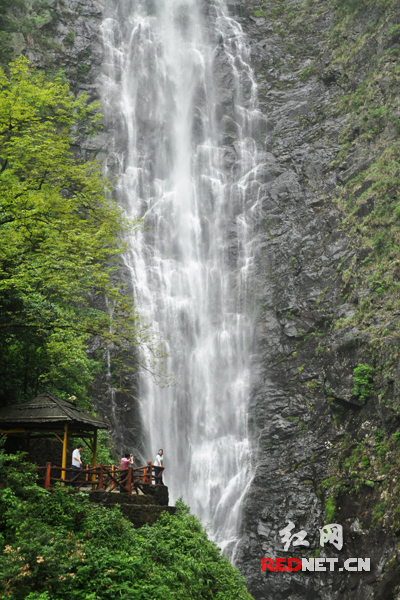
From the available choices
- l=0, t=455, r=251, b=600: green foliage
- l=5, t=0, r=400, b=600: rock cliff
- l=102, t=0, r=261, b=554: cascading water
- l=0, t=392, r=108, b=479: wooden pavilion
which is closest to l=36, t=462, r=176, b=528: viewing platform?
l=0, t=455, r=251, b=600: green foliage

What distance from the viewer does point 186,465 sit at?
26.0 meters

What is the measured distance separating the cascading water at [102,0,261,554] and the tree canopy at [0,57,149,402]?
37.0 feet

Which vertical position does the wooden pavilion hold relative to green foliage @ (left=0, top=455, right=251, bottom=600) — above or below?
above

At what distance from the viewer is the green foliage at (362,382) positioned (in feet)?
69.9

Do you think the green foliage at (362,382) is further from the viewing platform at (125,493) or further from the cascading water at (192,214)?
the viewing platform at (125,493)

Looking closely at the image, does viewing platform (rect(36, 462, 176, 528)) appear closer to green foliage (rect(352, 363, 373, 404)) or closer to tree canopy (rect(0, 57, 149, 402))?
tree canopy (rect(0, 57, 149, 402))

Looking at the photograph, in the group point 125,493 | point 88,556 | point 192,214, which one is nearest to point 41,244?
point 125,493

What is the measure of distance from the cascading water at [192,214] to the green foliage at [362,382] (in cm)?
702

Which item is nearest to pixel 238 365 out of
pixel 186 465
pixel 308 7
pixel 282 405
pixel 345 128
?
pixel 282 405

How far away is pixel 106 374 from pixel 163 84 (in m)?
24.7

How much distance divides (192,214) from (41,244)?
904 inches

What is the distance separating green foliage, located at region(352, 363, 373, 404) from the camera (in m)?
21.3

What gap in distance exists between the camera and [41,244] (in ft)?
41.5

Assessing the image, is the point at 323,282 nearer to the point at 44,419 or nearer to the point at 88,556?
the point at 44,419
